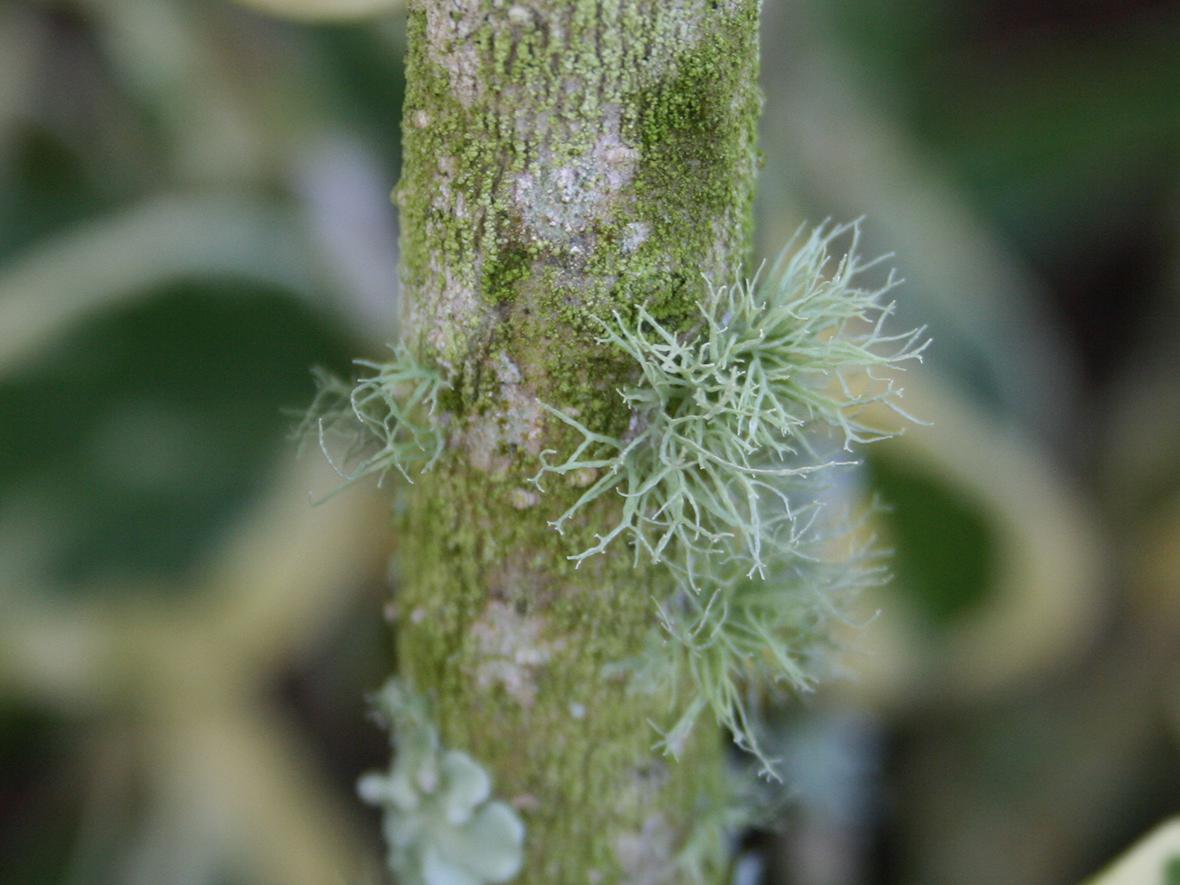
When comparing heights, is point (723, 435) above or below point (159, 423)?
above

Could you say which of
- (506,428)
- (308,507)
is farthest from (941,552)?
(506,428)

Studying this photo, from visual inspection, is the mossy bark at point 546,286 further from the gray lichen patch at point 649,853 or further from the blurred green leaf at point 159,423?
the blurred green leaf at point 159,423

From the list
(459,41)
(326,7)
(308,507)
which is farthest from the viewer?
(308,507)

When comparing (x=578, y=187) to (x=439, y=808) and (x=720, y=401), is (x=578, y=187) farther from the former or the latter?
(x=439, y=808)

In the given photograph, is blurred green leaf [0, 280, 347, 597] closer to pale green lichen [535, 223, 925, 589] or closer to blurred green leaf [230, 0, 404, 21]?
blurred green leaf [230, 0, 404, 21]

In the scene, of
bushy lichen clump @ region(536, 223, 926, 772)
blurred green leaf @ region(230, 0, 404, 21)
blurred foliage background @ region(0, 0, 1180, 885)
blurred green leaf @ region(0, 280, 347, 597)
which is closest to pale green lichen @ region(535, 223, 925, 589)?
bushy lichen clump @ region(536, 223, 926, 772)

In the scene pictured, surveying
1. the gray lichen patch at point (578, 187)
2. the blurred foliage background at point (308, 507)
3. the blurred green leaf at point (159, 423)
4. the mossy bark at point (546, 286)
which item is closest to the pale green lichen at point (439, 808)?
the mossy bark at point (546, 286)
